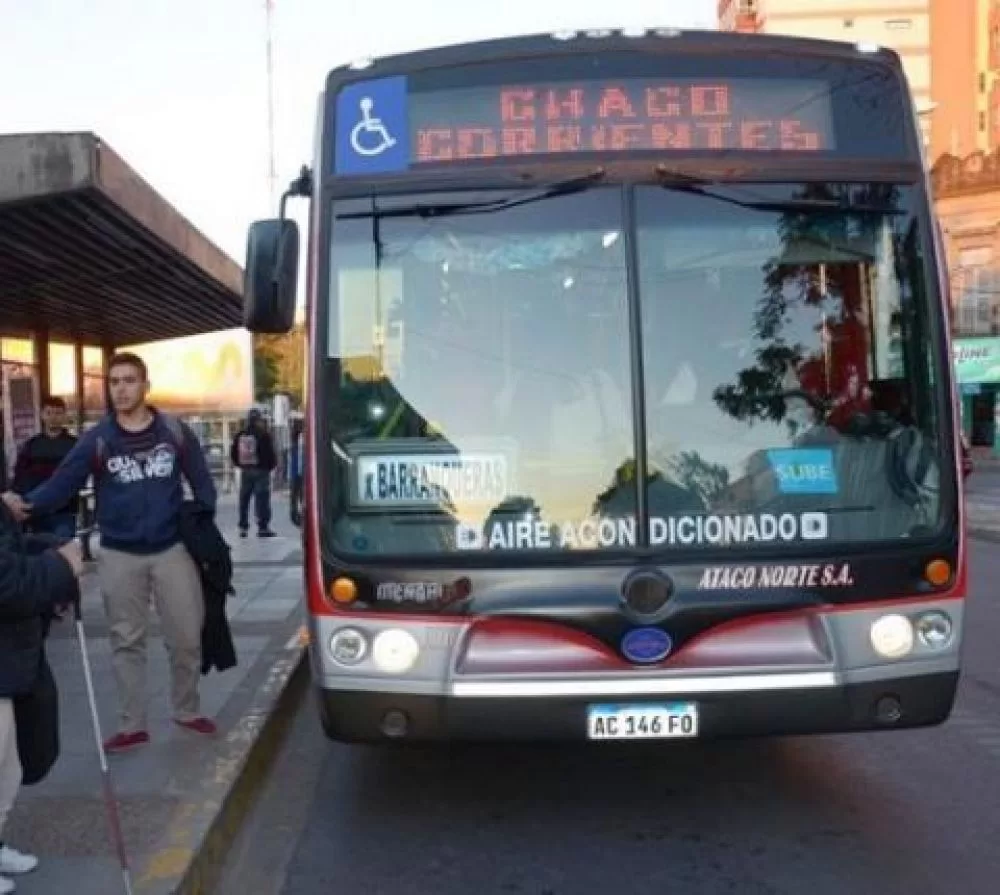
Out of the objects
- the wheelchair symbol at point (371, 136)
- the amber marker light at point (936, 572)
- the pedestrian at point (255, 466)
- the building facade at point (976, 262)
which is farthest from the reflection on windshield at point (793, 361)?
the building facade at point (976, 262)

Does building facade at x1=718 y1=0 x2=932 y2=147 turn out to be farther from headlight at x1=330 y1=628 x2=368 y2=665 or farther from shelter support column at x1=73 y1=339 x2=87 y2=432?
headlight at x1=330 y1=628 x2=368 y2=665

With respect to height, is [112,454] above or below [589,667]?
above

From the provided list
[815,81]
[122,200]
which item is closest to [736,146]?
[815,81]

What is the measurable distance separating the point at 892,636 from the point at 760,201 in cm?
170

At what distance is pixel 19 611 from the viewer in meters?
3.94

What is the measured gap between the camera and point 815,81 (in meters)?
5.18

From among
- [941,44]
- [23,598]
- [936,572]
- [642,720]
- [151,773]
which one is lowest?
[151,773]

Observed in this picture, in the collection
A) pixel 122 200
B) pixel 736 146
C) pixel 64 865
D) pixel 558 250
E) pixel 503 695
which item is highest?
pixel 122 200

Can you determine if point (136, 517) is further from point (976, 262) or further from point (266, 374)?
point (266, 374)

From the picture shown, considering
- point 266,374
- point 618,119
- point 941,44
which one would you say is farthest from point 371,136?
point 266,374

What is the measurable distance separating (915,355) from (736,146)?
106 cm

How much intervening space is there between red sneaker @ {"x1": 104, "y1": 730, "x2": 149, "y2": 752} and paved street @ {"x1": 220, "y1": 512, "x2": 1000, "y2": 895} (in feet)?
A: 2.02

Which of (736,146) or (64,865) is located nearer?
(64,865)

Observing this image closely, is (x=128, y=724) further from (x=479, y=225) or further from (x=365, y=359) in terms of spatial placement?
(x=479, y=225)
